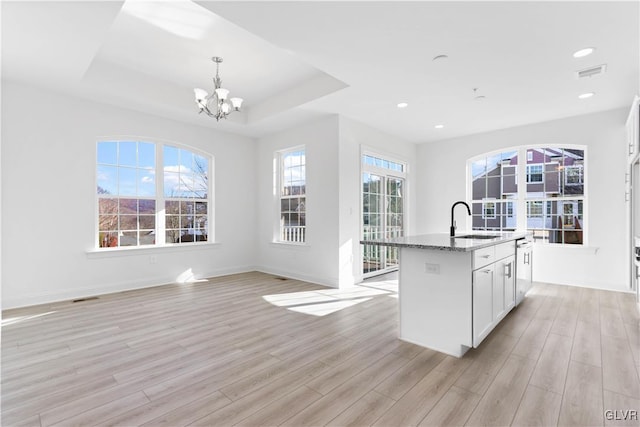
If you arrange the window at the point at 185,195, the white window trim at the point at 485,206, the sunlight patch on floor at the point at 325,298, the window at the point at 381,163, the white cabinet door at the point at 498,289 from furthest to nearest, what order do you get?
the white window trim at the point at 485,206 < the window at the point at 381,163 < the window at the point at 185,195 < the sunlight patch on floor at the point at 325,298 < the white cabinet door at the point at 498,289

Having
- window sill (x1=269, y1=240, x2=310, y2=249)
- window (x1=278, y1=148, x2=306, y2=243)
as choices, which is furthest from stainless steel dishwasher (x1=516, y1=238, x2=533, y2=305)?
window (x1=278, y1=148, x2=306, y2=243)

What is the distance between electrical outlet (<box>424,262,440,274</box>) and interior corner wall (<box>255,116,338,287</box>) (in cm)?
240

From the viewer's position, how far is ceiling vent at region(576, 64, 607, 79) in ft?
11.1

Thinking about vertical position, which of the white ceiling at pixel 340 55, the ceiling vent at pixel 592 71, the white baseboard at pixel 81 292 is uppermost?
the white ceiling at pixel 340 55

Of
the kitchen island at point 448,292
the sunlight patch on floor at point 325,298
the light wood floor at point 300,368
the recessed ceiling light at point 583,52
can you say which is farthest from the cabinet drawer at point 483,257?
the recessed ceiling light at point 583,52

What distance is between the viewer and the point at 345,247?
5.08m

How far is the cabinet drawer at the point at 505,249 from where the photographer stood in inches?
120

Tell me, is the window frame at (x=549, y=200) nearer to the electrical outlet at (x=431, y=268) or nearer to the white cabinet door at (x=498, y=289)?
the white cabinet door at (x=498, y=289)

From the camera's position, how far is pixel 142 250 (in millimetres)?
4973

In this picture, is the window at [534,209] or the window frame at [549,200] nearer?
the window frame at [549,200]

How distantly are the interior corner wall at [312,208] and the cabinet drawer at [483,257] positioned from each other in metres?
2.51

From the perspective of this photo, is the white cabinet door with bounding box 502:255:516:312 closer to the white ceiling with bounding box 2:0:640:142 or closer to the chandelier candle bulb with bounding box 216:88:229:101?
the white ceiling with bounding box 2:0:640:142

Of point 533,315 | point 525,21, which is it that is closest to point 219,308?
point 533,315

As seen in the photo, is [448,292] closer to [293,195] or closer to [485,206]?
[293,195]
